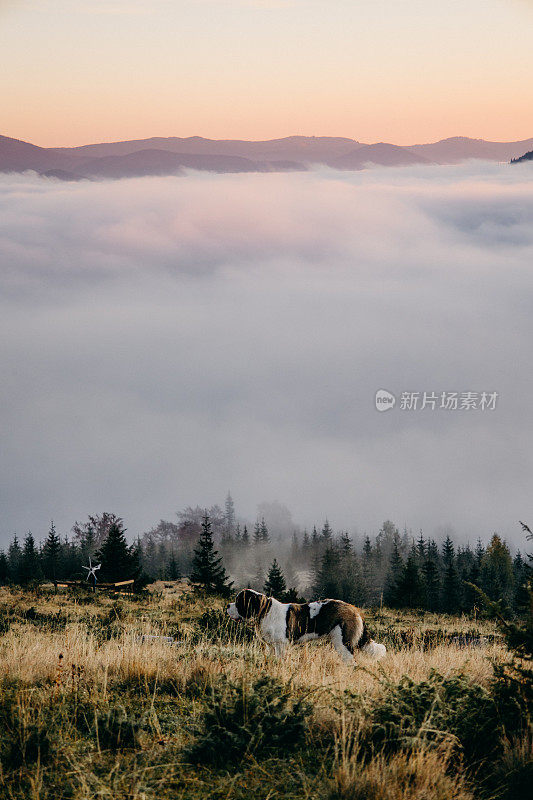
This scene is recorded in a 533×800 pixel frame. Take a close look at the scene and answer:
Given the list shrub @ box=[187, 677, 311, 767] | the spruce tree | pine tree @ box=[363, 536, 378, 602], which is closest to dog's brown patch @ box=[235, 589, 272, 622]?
shrub @ box=[187, 677, 311, 767]

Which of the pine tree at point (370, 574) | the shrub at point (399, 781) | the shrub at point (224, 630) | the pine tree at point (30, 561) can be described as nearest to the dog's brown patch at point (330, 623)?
the shrub at point (224, 630)

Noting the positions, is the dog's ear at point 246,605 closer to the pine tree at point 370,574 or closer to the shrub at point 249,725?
the shrub at point 249,725

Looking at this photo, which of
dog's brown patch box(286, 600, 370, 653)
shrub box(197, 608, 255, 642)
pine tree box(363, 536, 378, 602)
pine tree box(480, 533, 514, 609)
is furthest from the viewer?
pine tree box(363, 536, 378, 602)

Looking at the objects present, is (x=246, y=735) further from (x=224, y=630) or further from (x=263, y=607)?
(x=224, y=630)

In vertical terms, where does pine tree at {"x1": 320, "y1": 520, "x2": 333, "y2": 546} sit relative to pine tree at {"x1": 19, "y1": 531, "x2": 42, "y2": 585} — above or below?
below

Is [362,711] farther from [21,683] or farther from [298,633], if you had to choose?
[298,633]

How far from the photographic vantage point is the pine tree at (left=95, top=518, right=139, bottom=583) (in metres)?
45.7

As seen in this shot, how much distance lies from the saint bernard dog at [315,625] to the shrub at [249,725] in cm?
427

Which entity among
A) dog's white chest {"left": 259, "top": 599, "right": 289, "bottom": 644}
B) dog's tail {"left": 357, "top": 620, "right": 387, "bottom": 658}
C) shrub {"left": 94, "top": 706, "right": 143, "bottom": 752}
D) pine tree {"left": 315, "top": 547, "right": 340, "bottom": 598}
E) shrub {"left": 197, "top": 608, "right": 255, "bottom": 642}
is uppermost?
shrub {"left": 94, "top": 706, "right": 143, "bottom": 752}

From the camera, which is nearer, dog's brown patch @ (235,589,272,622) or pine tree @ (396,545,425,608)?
dog's brown patch @ (235,589,272,622)

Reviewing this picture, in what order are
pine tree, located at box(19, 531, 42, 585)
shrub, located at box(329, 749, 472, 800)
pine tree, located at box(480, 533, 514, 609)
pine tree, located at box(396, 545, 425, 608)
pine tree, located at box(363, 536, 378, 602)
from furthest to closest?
pine tree, located at box(363, 536, 378, 602) < pine tree, located at box(480, 533, 514, 609) < pine tree, located at box(19, 531, 42, 585) < pine tree, located at box(396, 545, 425, 608) < shrub, located at box(329, 749, 472, 800)

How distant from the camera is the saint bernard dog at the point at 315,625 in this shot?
10.7 meters

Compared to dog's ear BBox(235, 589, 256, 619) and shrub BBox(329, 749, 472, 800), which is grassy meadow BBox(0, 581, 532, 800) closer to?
shrub BBox(329, 749, 472, 800)

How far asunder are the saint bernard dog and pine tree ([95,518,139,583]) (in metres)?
36.3
